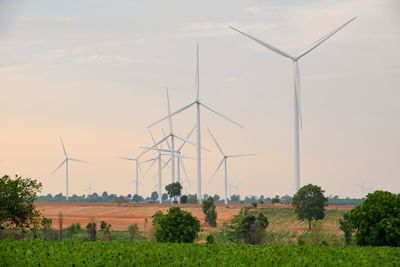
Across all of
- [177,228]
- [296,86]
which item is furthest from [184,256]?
[296,86]

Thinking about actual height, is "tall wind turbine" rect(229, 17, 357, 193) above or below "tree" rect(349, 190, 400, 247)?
above

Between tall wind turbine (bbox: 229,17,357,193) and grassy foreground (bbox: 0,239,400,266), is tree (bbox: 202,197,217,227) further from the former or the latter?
grassy foreground (bbox: 0,239,400,266)

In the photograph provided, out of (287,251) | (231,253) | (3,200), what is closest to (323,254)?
(287,251)

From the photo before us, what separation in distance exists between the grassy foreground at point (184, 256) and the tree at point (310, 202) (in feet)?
233

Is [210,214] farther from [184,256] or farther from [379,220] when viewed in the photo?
[184,256]

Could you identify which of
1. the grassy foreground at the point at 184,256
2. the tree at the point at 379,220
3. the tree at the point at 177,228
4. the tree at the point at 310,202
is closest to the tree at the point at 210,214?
the tree at the point at 310,202

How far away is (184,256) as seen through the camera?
55500 mm

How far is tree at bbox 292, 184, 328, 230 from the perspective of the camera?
5384 inches

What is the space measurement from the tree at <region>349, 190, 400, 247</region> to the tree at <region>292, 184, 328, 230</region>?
55.1 m

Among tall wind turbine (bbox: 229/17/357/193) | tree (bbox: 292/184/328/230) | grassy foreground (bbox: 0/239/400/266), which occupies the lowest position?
grassy foreground (bbox: 0/239/400/266)

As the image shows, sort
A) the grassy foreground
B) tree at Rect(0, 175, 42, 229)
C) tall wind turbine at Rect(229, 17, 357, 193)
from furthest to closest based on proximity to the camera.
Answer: tall wind turbine at Rect(229, 17, 357, 193)
tree at Rect(0, 175, 42, 229)
the grassy foreground

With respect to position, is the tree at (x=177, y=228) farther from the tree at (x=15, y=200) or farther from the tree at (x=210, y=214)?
the tree at (x=210, y=214)

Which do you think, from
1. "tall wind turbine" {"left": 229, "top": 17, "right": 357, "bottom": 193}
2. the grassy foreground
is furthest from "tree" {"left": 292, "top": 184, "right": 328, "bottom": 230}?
the grassy foreground

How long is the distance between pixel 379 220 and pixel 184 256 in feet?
116
